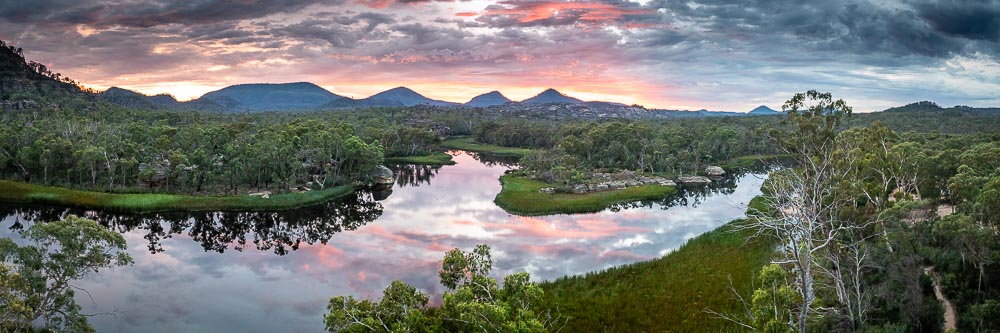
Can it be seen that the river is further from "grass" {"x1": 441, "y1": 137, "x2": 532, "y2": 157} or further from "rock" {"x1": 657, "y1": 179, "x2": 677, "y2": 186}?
"grass" {"x1": 441, "y1": 137, "x2": 532, "y2": 157}

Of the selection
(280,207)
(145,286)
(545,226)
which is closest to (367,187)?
(280,207)

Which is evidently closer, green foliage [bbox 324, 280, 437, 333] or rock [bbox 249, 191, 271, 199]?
green foliage [bbox 324, 280, 437, 333]

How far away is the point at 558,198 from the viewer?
56.9m

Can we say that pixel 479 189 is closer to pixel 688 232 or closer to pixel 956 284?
pixel 688 232

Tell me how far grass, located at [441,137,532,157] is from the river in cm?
5629

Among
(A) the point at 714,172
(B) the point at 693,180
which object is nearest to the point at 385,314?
(B) the point at 693,180

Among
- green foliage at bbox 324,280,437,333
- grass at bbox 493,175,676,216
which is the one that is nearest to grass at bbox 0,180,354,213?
grass at bbox 493,175,676,216

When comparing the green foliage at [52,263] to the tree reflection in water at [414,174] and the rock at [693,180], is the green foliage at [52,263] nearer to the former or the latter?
the tree reflection in water at [414,174]

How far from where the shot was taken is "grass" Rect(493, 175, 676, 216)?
5238 centimetres

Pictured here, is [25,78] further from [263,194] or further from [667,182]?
[667,182]

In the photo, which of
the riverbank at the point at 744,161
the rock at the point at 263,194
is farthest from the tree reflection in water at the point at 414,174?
the riverbank at the point at 744,161

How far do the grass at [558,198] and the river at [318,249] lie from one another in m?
1.56

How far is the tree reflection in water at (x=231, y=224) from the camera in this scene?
4106cm

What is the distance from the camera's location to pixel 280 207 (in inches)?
2040
